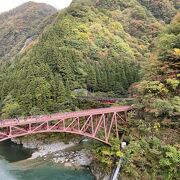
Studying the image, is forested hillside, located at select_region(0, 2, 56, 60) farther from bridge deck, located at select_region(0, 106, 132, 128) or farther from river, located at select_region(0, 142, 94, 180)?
bridge deck, located at select_region(0, 106, 132, 128)

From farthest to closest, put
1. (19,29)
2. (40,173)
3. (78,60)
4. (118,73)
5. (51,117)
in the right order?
1. (19,29)
2. (118,73)
3. (78,60)
4. (40,173)
5. (51,117)

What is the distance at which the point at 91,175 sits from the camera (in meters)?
33.1

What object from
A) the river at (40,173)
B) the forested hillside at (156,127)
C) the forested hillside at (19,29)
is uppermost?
the forested hillside at (19,29)

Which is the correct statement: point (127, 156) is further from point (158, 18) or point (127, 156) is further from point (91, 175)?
point (158, 18)

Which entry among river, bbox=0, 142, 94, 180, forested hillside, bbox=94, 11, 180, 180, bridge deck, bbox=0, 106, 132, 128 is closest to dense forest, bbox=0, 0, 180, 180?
forested hillside, bbox=94, 11, 180, 180

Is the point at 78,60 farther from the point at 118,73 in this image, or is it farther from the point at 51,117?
the point at 51,117

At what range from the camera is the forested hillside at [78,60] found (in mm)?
50844

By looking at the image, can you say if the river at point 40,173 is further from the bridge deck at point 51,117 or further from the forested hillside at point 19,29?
the forested hillside at point 19,29

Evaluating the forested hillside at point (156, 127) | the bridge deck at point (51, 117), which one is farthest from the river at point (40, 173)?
the bridge deck at point (51, 117)

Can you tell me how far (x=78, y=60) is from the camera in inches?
2349

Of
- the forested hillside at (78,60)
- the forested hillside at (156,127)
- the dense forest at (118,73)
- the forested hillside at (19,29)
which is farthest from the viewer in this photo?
the forested hillside at (19,29)

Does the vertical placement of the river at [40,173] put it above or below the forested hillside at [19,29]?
below

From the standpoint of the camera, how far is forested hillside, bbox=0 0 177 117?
50.8 metres

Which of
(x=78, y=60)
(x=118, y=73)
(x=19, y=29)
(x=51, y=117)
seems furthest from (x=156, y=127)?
(x=19, y=29)
